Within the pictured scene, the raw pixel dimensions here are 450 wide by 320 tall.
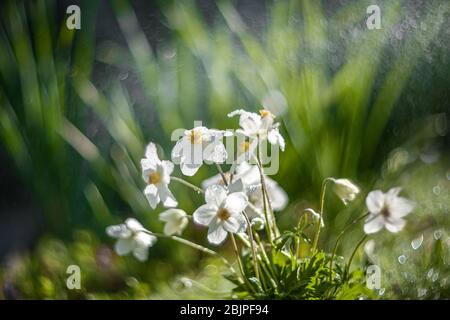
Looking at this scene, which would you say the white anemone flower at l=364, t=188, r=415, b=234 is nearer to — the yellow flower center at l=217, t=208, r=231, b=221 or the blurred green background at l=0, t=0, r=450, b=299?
the yellow flower center at l=217, t=208, r=231, b=221

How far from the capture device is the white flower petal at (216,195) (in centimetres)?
107

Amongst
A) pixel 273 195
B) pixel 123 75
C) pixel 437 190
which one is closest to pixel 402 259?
pixel 437 190

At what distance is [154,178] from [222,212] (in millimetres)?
111

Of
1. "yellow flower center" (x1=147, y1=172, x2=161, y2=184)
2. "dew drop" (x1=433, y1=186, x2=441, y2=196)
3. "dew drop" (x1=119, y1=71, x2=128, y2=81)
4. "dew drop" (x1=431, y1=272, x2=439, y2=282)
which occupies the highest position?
"dew drop" (x1=119, y1=71, x2=128, y2=81)

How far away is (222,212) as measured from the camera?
1.07 meters

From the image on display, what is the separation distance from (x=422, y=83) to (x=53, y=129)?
0.74 meters

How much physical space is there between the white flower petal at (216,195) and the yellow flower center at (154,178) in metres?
0.08

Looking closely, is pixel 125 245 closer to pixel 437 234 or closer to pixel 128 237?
pixel 128 237

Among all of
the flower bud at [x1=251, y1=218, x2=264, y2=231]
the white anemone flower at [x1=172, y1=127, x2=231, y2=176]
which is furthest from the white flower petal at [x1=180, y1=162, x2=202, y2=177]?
the flower bud at [x1=251, y1=218, x2=264, y2=231]

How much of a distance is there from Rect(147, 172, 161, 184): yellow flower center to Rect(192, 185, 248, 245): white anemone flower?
0.25 ft

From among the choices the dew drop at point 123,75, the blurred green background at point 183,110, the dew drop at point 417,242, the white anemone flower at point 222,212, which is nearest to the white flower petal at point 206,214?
the white anemone flower at point 222,212

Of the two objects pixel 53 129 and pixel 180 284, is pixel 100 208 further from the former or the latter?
pixel 180 284

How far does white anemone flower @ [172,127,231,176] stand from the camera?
1.09 m

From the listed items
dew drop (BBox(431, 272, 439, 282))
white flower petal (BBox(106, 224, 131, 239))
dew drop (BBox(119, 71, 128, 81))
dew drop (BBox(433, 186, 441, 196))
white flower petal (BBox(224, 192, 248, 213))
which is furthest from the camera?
dew drop (BBox(119, 71, 128, 81))
